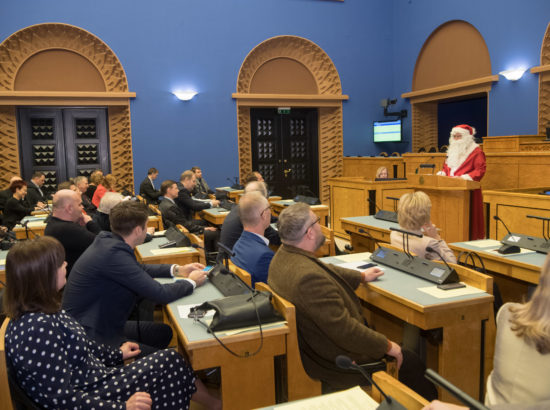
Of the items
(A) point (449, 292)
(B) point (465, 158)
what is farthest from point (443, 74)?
(A) point (449, 292)

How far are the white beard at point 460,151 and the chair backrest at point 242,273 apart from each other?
4.44m

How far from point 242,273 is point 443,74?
9286mm

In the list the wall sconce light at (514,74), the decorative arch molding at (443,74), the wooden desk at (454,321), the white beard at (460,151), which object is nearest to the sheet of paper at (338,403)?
the wooden desk at (454,321)

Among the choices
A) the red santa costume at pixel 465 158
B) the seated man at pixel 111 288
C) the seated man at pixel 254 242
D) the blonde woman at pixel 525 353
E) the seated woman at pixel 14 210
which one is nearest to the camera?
the blonde woman at pixel 525 353

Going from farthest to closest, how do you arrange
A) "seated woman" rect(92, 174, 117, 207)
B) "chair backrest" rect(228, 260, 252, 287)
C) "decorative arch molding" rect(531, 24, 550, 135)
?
"decorative arch molding" rect(531, 24, 550, 135) → "seated woman" rect(92, 174, 117, 207) → "chair backrest" rect(228, 260, 252, 287)

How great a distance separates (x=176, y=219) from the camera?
230 inches

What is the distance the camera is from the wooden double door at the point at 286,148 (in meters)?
11.5

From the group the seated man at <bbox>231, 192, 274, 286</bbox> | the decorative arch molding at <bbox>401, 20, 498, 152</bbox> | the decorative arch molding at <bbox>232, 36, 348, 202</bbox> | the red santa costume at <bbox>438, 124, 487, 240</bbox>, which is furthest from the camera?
the decorative arch molding at <bbox>232, 36, 348, 202</bbox>

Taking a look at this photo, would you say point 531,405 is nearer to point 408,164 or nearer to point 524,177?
point 524,177

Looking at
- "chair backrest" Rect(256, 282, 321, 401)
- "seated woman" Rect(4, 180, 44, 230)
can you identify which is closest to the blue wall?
"seated woman" Rect(4, 180, 44, 230)

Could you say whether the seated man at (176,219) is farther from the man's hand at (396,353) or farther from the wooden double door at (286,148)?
the wooden double door at (286,148)

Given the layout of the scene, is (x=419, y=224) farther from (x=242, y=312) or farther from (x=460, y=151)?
(x=460, y=151)

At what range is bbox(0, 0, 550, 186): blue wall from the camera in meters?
9.11

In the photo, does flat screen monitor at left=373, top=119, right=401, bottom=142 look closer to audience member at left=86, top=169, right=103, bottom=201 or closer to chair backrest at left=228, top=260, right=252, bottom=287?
audience member at left=86, top=169, right=103, bottom=201
